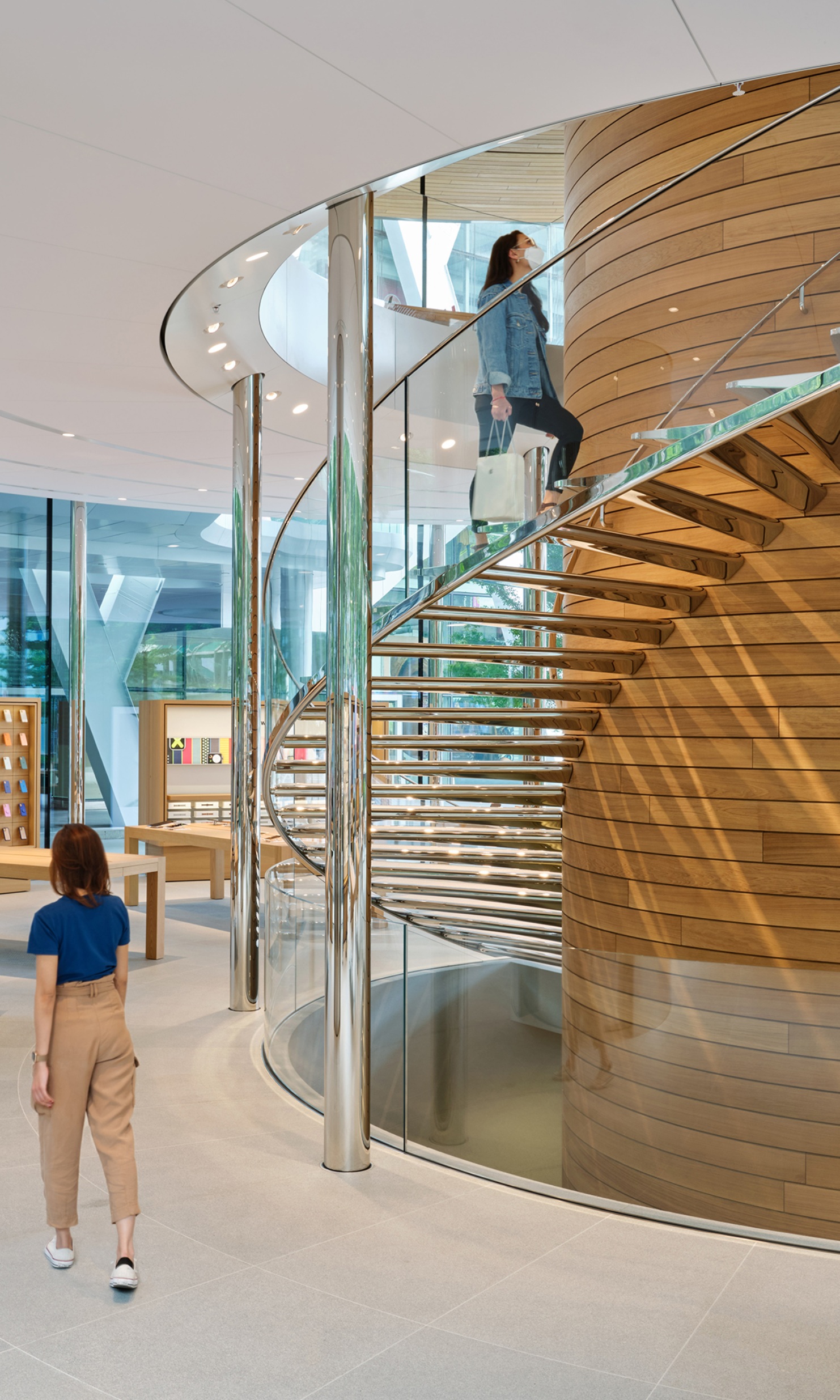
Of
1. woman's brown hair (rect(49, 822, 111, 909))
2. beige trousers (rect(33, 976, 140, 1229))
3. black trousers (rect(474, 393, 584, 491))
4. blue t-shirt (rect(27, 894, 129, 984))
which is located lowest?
beige trousers (rect(33, 976, 140, 1229))

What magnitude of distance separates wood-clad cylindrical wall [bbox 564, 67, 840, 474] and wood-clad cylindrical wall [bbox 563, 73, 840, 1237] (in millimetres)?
12

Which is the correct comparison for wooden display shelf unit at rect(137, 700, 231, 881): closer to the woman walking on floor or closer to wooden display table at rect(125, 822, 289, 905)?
wooden display table at rect(125, 822, 289, 905)

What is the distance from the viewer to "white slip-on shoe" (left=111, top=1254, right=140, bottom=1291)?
3154mm

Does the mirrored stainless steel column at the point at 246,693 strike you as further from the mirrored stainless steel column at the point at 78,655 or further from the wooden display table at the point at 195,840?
the mirrored stainless steel column at the point at 78,655

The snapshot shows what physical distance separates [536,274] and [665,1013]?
112 inches

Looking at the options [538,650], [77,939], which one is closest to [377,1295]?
[77,939]

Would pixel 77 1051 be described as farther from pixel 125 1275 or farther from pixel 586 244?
pixel 586 244

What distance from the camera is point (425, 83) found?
3.23m

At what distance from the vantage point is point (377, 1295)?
3.18 metres

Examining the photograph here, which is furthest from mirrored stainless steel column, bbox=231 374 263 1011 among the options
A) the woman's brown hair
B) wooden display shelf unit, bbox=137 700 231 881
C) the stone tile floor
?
wooden display shelf unit, bbox=137 700 231 881

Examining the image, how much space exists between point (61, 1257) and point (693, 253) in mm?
4527

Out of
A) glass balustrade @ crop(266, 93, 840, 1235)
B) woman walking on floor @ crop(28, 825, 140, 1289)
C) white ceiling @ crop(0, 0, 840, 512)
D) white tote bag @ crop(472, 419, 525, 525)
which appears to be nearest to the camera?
white ceiling @ crop(0, 0, 840, 512)

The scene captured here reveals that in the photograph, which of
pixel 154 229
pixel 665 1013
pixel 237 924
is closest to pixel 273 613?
pixel 237 924

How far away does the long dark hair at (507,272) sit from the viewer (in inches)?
187
